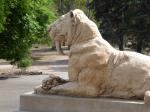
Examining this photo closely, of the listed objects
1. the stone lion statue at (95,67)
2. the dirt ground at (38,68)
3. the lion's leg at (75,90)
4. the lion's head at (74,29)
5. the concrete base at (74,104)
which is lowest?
the dirt ground at (38,68)

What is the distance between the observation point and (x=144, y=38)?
3294cm

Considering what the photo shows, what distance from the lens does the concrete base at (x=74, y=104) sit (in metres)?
6.86

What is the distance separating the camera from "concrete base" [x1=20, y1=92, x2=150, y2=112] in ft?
22.5

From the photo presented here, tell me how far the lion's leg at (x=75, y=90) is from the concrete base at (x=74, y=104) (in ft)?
0.41

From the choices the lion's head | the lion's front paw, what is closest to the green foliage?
the lion's front paw

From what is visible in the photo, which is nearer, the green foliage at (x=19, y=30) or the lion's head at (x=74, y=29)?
the lion's head at (x=74, y=29)

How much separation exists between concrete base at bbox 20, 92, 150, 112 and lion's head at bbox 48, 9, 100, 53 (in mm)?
916

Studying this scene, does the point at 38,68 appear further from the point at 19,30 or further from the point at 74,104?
the point at 74,104

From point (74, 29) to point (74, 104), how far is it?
115 centimetres

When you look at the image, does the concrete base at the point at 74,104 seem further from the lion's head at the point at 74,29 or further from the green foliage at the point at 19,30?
the green foliage at the point at 19,30

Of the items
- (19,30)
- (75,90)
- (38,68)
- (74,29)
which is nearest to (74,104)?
(75,90)

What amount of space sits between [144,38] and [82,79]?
26107mm

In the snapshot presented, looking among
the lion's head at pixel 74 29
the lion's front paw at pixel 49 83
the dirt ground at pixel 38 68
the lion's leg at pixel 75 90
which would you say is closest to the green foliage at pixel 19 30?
the dirt ground at pixel 38 68

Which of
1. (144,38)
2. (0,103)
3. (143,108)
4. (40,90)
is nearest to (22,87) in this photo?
(0,103)
